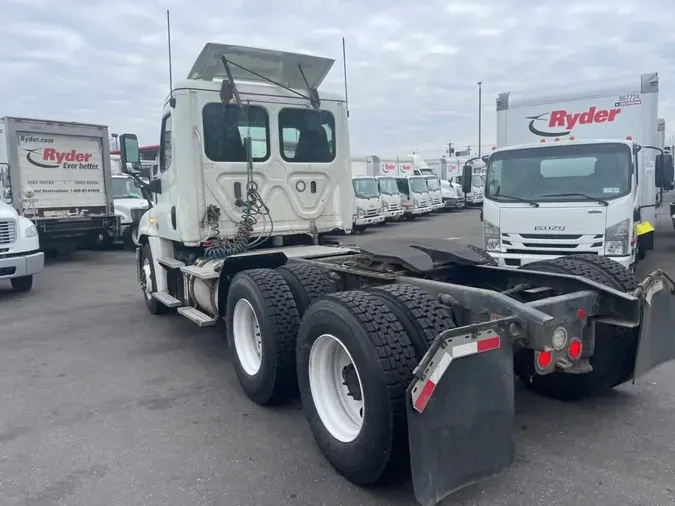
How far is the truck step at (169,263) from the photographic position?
6.47 meters

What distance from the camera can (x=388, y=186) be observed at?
24.0 metres

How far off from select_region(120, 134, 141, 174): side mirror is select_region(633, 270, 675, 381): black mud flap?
214 inches

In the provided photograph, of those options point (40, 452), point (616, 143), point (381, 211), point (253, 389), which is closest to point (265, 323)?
point (253, 389)

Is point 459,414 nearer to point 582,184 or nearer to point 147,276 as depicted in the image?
point 147,276

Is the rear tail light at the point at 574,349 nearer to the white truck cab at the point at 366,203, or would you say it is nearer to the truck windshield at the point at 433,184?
the white truck cab at the point at 366,203

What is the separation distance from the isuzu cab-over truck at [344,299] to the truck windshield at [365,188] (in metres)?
14.1

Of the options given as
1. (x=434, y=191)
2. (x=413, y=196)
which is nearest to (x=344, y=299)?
(x=413, y=196)

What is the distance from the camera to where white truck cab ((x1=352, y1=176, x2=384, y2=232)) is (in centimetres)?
2069

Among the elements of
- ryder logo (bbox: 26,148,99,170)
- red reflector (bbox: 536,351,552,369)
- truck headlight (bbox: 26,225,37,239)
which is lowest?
red reflector (bbox: 536,351,552,369)

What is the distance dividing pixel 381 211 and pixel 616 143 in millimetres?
14259

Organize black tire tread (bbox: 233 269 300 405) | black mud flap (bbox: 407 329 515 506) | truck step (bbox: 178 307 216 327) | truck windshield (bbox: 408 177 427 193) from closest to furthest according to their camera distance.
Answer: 1. black mud flap (bbox: 407 329 515 506)
2. black tire tread (bbox: 233 269 300 405)
3. truck step (bbox: 178 307 216 327)
4. truck windshield (bbox: 408 177 427 193)

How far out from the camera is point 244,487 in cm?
340

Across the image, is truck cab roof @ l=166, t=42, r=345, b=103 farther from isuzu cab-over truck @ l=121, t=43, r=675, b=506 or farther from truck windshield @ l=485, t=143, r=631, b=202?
truck windshield @ l=485, t=143, r=631, b=202

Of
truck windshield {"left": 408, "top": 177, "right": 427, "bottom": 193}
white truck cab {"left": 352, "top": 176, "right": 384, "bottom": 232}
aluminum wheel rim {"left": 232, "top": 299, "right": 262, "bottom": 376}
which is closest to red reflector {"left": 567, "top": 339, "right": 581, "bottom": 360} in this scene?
aluminum wheel rim {"left": 232, "top": 299, "right": 262, "bottom": 376}
